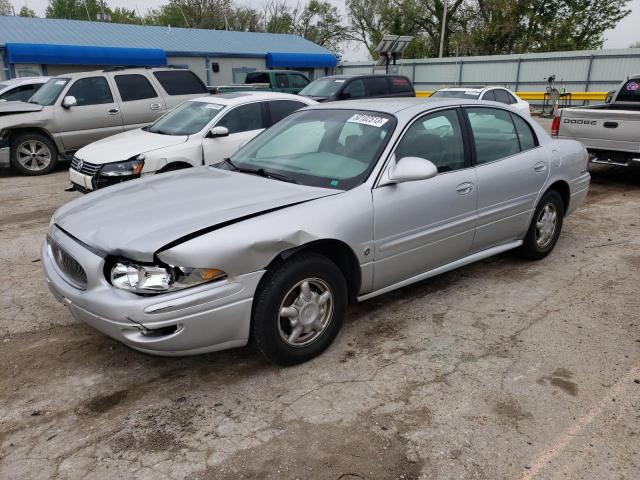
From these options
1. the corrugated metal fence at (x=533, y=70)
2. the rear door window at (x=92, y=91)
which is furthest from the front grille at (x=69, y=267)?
the corrugated metal fence at (x=533, y=70)

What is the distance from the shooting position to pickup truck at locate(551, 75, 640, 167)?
7621mm

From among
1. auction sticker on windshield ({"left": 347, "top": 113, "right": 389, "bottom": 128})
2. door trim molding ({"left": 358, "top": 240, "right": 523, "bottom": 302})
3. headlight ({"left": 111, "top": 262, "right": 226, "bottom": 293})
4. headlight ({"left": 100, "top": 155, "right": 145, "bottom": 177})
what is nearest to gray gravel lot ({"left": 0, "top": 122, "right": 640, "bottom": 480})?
door trim molding ({"left": 358, "top": 240, "right": 523, "bottom": 302})

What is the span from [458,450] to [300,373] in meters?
1.07

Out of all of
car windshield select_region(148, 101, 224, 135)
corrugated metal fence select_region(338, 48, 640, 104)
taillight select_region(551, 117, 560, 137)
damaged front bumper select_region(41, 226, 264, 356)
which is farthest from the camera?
corrugated metal fence select_region(338, 48, 640, 104)

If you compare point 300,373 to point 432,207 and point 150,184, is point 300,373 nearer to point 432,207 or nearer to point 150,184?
point 432,207

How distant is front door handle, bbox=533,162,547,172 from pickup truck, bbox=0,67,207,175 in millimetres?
7848

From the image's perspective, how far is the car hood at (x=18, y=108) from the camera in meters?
9.41

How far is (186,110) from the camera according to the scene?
764 centimetres

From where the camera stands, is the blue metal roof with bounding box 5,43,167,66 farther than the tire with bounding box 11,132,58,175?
Yes

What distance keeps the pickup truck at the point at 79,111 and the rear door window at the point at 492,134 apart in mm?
7613

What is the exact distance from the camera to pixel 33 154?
9.95 m

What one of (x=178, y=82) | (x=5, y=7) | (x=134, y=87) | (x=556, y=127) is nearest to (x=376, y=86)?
(x=178, y=82)

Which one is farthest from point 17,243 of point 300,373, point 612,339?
point 612,339

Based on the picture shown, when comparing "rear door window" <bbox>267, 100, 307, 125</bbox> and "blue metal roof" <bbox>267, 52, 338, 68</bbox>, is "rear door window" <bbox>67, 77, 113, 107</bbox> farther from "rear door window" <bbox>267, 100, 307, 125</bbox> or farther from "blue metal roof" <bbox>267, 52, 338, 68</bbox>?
"blue metal roof" <bbox>267, 52, 338, 68</bbox>
